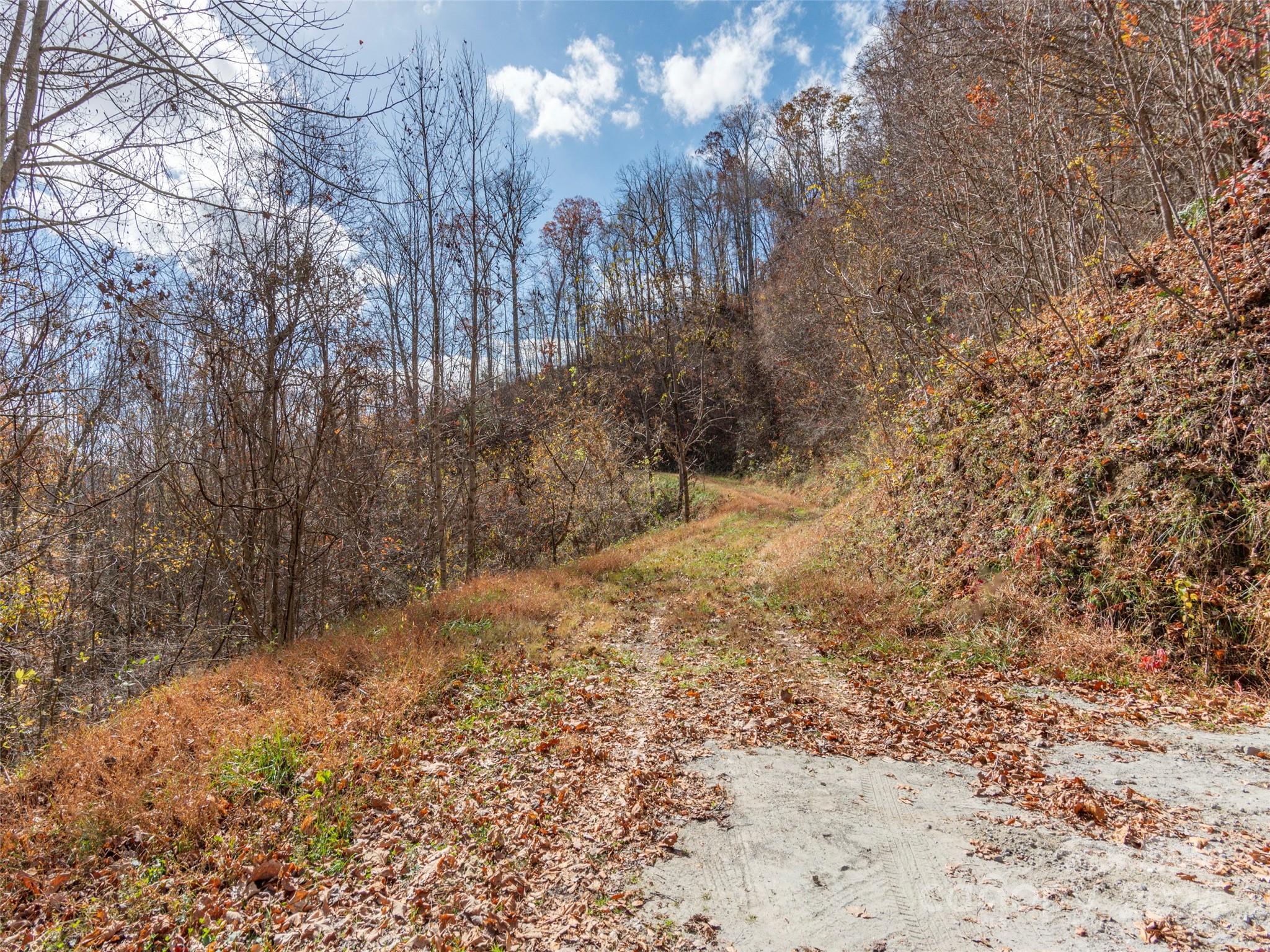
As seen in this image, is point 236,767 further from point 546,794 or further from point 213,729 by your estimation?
point 546,794

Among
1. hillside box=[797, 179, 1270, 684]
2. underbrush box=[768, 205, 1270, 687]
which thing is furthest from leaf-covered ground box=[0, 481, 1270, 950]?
hillside box=[797, 179, 1270, 684]

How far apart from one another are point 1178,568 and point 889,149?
44.3 ft

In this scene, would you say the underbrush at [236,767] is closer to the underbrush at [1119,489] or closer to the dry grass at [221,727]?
the dry grass at [221,727]

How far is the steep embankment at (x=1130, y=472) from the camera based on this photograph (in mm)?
5336

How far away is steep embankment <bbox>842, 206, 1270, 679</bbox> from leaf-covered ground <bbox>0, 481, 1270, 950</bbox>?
0.84 metres

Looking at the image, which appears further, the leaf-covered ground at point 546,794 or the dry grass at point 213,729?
the dry grass at point 213,729

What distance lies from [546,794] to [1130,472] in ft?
21.4

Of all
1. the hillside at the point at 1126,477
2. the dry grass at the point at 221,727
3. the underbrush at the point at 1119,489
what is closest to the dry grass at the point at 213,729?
the dry grass at the point at 221,727

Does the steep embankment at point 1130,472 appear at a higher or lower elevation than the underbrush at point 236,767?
higher

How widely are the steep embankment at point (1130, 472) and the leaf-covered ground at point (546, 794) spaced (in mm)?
840

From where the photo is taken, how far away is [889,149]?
15.3 metres

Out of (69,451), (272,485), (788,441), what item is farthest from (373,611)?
(788,441)

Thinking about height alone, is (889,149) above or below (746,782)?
above

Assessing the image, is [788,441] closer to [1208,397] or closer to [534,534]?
[534,534]
